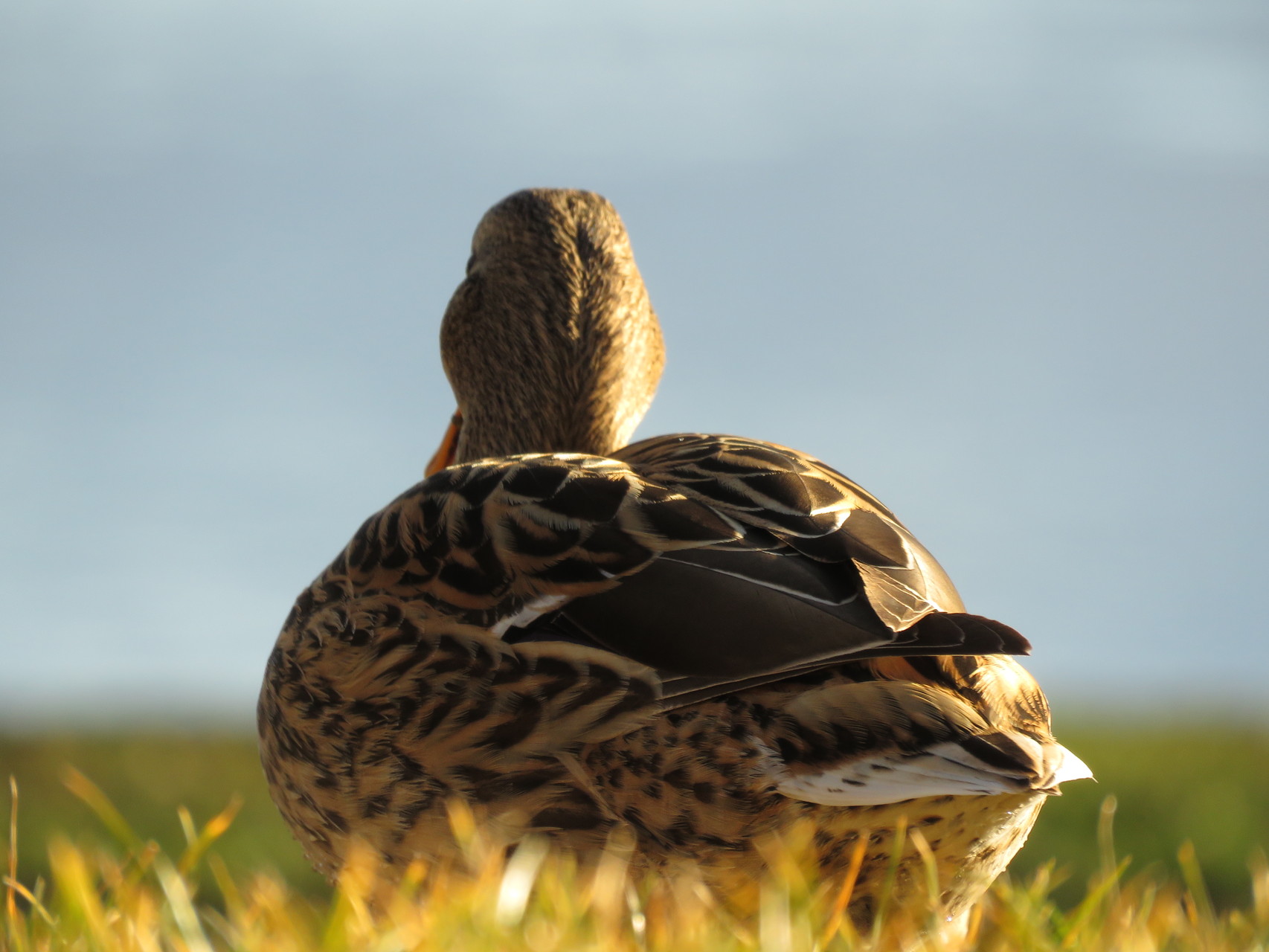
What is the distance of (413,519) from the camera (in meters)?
3.17

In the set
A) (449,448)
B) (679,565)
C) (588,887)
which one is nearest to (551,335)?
(449,448)

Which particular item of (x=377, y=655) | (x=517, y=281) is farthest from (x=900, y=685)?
(x=517, y=281)

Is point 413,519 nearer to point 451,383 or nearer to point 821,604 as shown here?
point 821,604

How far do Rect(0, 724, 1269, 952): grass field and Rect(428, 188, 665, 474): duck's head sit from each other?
1785 millimetres

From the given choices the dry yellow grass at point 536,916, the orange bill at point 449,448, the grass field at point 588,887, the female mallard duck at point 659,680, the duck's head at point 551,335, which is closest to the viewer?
the dry yellow grass at point 536,916

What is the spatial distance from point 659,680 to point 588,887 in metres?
0.46

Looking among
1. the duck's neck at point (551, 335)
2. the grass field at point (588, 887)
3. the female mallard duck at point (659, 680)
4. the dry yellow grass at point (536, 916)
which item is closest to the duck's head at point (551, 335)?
the duck's neck at point (551, 335)

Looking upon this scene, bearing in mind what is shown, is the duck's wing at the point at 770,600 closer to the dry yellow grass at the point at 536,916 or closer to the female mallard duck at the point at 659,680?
the female mallard duck at the point at 659,680

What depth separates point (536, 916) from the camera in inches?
90.8

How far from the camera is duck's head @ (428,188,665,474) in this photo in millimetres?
4461

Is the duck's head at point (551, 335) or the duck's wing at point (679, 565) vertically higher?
the duck's head at point (551, 335)

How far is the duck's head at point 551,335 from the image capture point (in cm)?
446

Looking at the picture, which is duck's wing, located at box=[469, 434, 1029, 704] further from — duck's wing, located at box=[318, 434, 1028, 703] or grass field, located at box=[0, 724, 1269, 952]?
grass field, located at box=[0, 724, 1269, 952]

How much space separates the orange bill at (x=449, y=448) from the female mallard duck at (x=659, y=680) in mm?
1497
